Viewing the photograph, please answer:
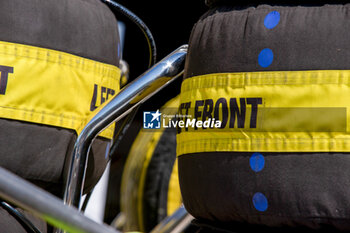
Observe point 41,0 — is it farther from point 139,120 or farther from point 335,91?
point 139,120

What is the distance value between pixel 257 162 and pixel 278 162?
0.03 meters

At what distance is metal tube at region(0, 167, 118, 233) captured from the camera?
58cm

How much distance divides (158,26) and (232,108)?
8.98 ft

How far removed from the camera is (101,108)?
101 centimetres

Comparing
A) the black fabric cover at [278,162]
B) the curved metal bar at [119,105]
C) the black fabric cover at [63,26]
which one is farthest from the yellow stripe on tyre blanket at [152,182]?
the black fabric cover at [278,162]

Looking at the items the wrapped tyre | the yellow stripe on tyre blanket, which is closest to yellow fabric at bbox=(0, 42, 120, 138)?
the wrapped tyre

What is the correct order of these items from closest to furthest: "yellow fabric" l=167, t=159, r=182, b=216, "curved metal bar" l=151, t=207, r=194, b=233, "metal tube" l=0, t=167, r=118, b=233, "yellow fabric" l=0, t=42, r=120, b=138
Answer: "metal tube" l=0, t=167, r=118, b=233 → "yellow fabric" l=0, t=42, r=120, b=138 → "curved metal bar" l=151, t=207, r=194, b=233 → "yellow fabric" l=167, t=159, r=182, b=216

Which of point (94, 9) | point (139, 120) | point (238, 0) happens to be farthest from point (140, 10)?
point (238, 0)

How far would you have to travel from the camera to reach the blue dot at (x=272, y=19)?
0.79 metres

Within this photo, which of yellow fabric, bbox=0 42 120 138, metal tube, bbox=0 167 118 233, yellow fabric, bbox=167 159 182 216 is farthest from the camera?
yellow fabric, bbox=167 159 182 216

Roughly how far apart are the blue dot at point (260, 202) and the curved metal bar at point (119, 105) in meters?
0.32

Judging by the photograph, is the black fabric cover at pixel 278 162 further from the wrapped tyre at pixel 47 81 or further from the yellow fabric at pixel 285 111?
the wrapped tyre at pixel 47 81

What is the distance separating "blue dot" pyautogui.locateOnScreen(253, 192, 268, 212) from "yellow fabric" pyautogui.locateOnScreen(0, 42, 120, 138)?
42cm

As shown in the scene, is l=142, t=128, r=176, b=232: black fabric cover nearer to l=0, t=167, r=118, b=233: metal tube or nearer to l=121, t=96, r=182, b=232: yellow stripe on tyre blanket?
l=121, t=96, r=182, b=232: yellow stripe on tyre blanket
